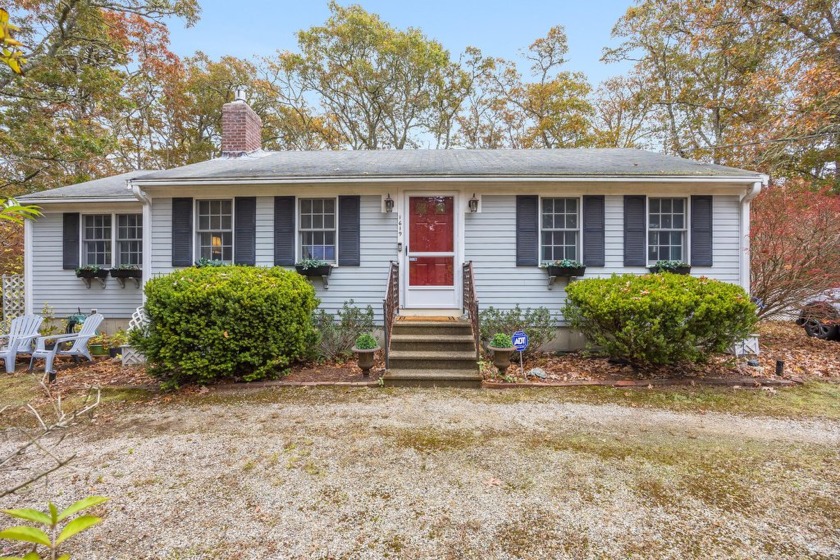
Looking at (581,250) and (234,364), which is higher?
(581,250)

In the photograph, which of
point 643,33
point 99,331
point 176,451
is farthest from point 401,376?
point 643,33

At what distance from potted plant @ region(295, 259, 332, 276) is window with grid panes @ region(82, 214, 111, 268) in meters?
4.65

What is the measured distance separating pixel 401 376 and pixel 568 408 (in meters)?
2.09

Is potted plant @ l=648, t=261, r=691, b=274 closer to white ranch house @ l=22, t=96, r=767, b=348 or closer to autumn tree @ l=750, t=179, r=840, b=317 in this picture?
white ranch house @ l=22, t=96, r=767, b=348

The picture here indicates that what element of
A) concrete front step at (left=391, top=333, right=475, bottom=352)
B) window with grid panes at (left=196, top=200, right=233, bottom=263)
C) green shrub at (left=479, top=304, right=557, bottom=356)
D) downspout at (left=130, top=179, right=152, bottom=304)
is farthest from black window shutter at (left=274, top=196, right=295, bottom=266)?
green shrub at (left=479, top=304, right=557, bottom=356)

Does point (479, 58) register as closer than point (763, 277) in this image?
No

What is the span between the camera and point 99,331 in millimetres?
7770

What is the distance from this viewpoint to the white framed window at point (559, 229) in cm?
675

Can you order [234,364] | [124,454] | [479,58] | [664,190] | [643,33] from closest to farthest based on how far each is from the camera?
[124,454]
[234,364]
[664,190]
[643,33]
[479,58]

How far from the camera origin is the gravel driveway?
230cm

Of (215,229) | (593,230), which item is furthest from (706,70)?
(215,229)

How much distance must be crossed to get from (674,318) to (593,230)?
2223 mm

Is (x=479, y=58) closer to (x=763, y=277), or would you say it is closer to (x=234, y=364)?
(x=763, y=277)

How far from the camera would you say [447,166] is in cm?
711
